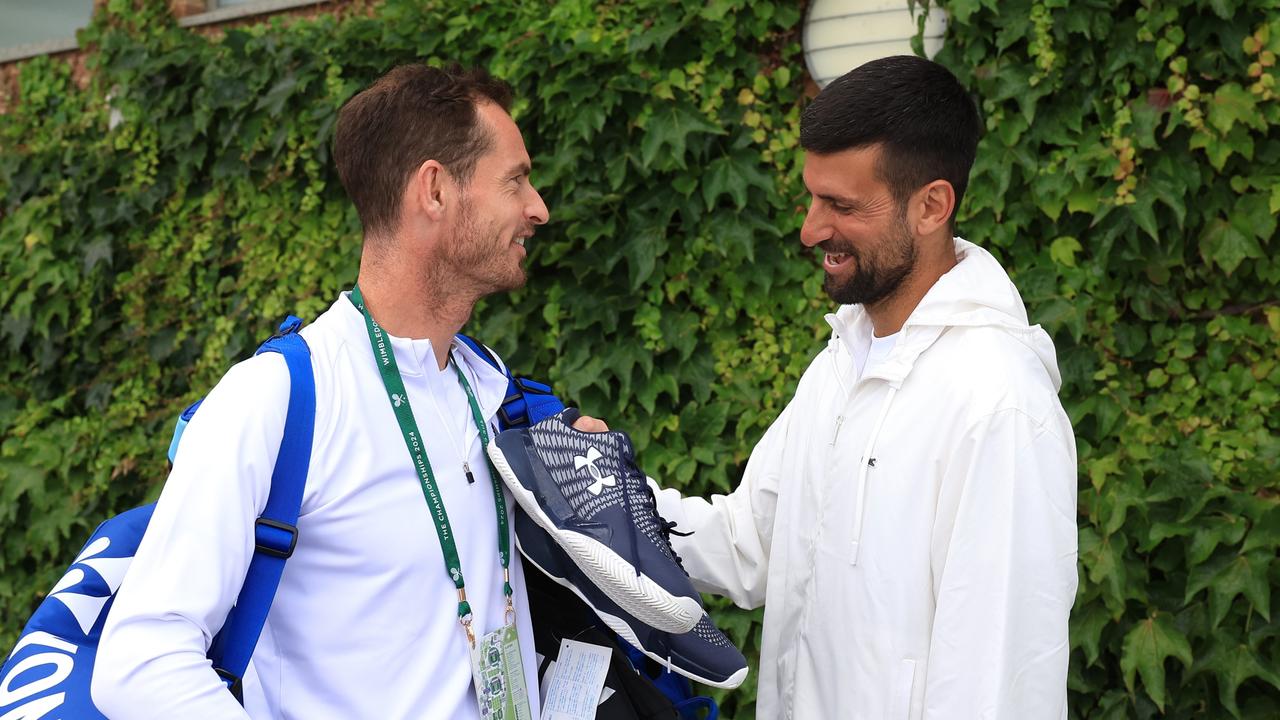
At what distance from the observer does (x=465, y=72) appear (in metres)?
2.25

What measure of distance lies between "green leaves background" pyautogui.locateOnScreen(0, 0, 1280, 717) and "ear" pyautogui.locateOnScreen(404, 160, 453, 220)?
1.94 m

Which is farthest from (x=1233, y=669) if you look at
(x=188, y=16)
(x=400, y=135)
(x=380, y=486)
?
(x=188, y=16)

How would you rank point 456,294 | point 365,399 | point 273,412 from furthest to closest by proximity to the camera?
point 456,294 < point 365,399 < point 273,412

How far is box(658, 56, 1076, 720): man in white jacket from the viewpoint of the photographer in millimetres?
1975

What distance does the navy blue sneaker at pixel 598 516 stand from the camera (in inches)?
75.5

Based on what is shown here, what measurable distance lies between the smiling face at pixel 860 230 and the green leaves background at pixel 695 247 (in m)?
1.41

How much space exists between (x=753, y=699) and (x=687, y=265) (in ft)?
5.15

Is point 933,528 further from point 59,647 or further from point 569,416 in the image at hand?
point 59,647

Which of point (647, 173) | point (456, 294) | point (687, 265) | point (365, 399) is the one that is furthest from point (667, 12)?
point (365, 399)

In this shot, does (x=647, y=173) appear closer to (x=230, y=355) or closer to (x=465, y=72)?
(x=465, y=72)

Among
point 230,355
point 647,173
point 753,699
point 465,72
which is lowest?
point 753,699

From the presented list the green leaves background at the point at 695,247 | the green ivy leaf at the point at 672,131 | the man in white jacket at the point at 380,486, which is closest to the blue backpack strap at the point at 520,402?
the man in white jacket at the point at 380,486

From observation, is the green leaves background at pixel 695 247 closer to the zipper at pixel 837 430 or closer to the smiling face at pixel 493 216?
the zipper at pixel 837 430

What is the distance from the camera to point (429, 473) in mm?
1966
